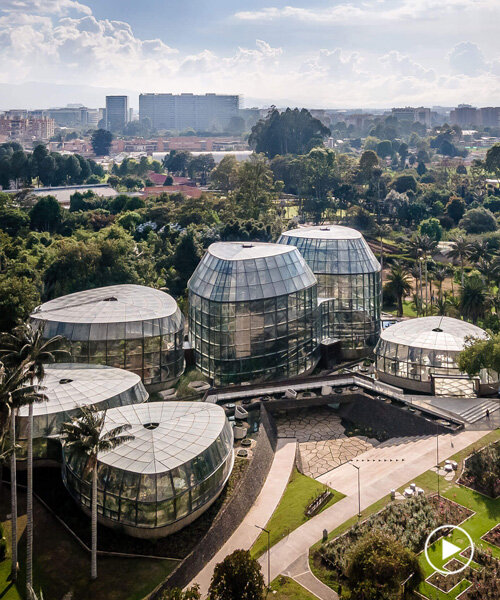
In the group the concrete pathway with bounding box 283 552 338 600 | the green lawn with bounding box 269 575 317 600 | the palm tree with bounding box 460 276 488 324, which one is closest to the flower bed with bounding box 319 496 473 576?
the concrete pathway with bounding box 283 552 338 600

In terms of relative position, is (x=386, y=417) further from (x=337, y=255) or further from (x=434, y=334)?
(x=337, y=255)

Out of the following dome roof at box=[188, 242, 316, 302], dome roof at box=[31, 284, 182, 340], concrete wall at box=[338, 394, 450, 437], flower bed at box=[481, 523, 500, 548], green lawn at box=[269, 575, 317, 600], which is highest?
dome roof at box=[188, 242, 316, 302]

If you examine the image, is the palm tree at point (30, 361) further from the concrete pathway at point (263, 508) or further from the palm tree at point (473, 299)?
the palm tree at point (473, 299)

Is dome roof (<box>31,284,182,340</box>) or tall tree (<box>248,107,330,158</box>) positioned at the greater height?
tall tree (<box>248,107,330,158</box>)

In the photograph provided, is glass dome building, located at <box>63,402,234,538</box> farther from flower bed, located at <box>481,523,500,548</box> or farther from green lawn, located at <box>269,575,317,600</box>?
flower bed, located at <box>481,523,500,548</box>

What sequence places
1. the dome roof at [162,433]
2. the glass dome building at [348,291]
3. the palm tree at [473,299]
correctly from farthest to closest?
the palm tree at [473,299] → the glass dome building at [348,291] → the dome roof at [162,433]

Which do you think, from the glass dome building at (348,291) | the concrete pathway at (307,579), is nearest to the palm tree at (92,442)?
the concrete pathway at (307,579)

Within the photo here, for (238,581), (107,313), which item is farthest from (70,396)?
(238,581)
